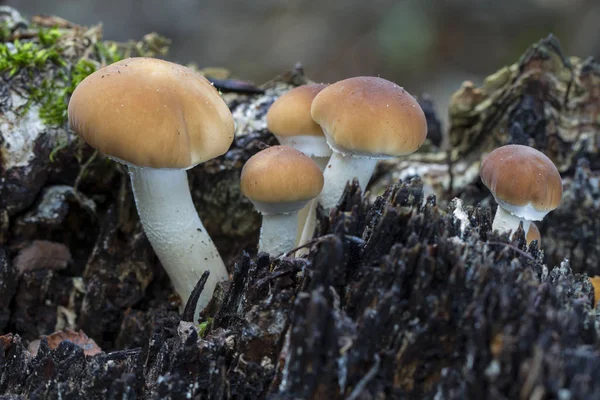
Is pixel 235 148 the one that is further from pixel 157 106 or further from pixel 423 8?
pixel 423 8

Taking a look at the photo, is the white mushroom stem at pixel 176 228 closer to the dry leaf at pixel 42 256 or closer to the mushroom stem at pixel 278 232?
Answer: the mushroom stem at pixel 278 232

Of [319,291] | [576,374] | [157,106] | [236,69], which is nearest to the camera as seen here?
[576,374]

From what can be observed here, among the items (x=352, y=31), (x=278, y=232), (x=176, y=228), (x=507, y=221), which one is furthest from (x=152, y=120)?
(x=352, y=31)

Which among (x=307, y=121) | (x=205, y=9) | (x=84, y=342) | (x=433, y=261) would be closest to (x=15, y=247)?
(x=84, y=342)

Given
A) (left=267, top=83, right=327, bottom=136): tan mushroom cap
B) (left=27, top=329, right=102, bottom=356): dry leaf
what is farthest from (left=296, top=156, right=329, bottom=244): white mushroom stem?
(left=27, top=329, right=102, bottom=356): dry leaf

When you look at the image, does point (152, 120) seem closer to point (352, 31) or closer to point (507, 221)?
point (507, 221)

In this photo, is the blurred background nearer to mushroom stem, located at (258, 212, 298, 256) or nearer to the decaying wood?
the decaying wood

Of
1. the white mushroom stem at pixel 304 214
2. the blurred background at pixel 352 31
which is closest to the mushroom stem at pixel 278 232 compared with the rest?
the white mushroom stem at pixel 304 214
